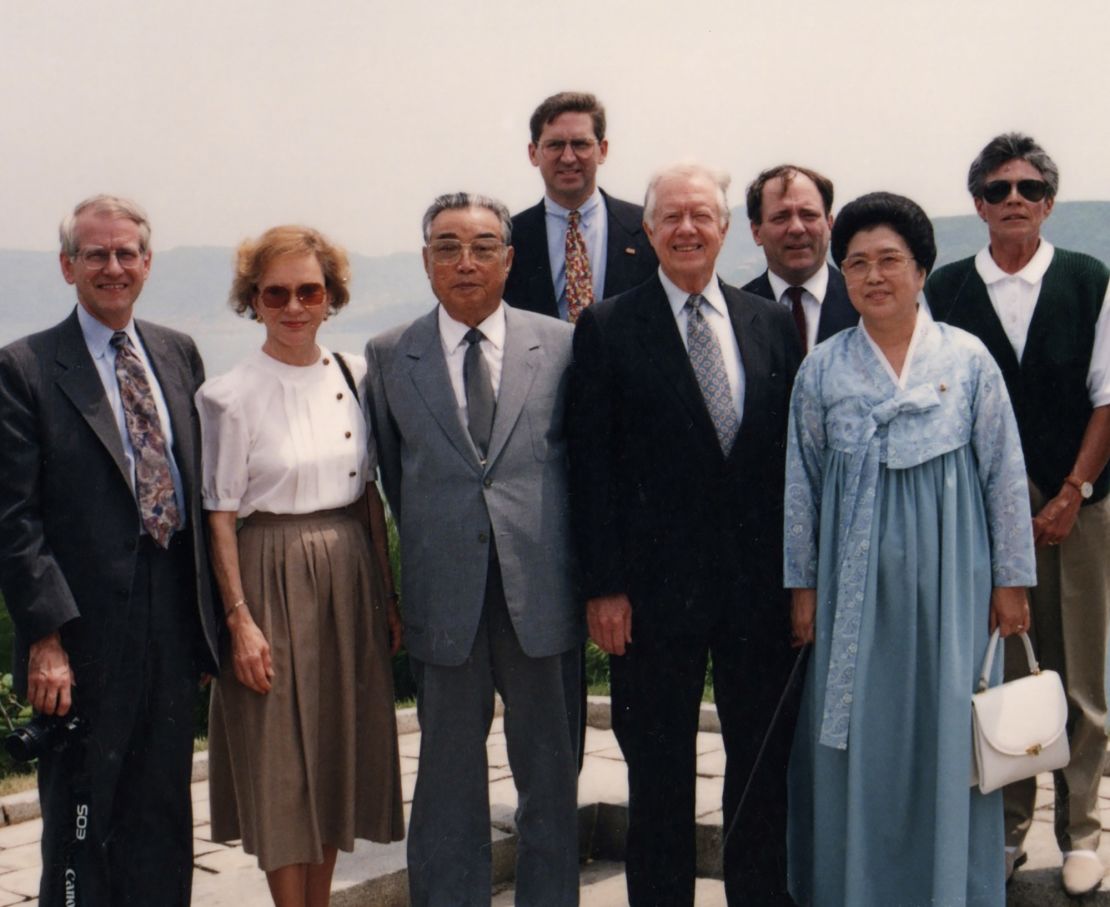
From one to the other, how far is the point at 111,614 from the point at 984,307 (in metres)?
2.66

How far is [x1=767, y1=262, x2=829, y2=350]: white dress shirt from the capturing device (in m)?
4.27

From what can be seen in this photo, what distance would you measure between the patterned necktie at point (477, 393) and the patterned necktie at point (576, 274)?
3.28ft

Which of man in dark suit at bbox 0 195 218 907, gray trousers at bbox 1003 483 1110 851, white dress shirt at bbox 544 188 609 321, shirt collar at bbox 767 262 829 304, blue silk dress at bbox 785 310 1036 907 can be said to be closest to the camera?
man in dark suit at bbox 0 195 218 907

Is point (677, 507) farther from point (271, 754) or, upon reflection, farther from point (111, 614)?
point (111, 614)

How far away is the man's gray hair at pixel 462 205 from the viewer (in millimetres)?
3709

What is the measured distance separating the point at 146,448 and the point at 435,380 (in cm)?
80

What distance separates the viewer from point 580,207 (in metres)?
4.84

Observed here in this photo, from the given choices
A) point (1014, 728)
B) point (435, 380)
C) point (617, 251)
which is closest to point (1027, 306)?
point (1014, 728)

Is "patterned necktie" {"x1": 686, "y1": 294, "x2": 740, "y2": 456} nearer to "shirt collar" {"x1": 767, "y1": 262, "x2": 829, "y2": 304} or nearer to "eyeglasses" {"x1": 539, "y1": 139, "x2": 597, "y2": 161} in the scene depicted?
"shirt collar" {"x1": 767, "y1": 262, "x2": 829, "y2": 304}

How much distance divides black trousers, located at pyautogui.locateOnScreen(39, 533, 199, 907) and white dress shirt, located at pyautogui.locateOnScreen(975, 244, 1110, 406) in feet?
8.21

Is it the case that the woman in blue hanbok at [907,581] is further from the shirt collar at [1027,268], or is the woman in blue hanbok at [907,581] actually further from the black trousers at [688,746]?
the shirt collar at [1027,268]

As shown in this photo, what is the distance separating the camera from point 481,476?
11.9ft

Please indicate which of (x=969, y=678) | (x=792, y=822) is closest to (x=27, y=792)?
(x=792, y=822)

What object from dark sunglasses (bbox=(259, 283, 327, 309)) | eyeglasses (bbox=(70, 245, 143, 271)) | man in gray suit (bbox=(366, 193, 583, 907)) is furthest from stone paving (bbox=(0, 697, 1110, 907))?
eyeglasses (bbox=(70, 245, 143, 271))
